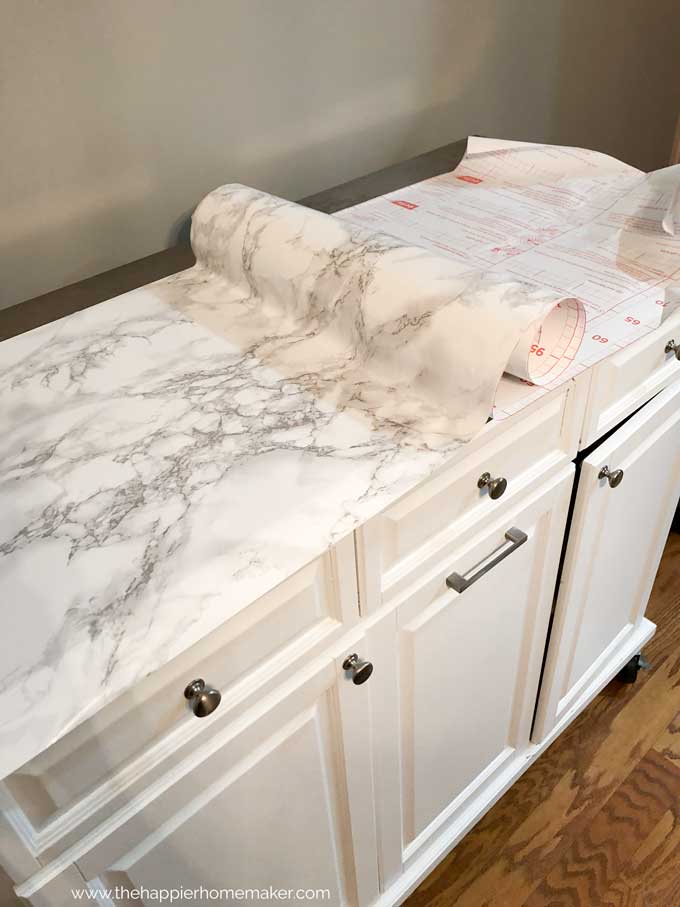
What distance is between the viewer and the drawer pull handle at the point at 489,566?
0.80 metres

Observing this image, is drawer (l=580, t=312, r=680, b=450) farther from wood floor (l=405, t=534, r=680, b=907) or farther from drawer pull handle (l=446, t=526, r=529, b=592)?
wood floor (l=405, t=534, r=680, b=907)

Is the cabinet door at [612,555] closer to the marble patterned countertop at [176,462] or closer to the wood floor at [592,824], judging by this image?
the wood floor at [592,824]

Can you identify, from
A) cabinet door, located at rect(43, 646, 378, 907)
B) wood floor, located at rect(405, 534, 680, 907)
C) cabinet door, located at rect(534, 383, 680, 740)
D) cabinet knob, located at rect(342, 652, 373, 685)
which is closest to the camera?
cabinet door, located at rect(43, 646, 378, 907)

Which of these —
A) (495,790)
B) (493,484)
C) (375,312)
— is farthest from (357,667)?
(495,790)

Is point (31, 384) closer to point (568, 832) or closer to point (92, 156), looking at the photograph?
point (92, 156)

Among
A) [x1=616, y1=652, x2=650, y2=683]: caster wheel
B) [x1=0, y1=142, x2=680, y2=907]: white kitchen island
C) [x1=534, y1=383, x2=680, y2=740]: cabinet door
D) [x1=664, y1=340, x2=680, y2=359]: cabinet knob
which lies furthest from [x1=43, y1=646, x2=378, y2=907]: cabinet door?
[x1=616, y1=652, x2=650, y2=683]: caster wheel

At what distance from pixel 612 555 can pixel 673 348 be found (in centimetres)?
33

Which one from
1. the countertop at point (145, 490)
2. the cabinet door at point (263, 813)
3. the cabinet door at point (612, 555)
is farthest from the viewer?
the cabinet door at point (612, 555)

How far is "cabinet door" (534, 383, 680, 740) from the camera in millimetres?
974

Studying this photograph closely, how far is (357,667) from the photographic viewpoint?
0.73m

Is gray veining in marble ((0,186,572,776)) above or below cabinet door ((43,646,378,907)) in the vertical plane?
above

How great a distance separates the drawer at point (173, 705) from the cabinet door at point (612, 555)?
0.42 metres

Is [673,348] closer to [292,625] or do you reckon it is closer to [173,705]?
[292,625]

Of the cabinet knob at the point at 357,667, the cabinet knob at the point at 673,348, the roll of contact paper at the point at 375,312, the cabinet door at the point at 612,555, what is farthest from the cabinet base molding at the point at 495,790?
the roll of contact paper at the point at 375,312
